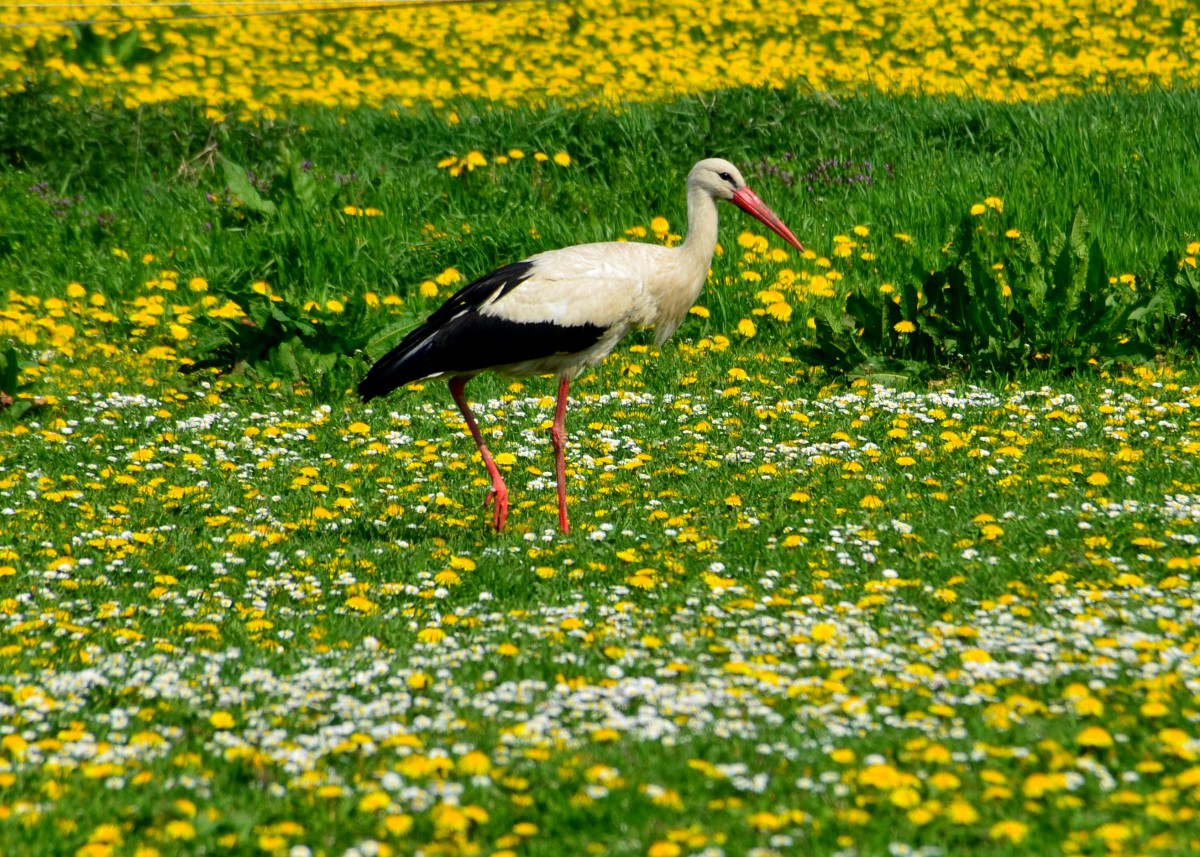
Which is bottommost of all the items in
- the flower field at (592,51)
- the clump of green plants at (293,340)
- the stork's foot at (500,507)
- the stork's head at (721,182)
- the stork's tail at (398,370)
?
the stork's foot at (500,507)

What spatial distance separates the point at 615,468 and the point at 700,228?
124 centimetres

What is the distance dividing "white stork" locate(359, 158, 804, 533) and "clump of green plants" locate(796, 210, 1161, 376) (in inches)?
66.4

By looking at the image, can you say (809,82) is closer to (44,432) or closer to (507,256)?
(507,256)

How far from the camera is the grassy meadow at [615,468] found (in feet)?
12.5

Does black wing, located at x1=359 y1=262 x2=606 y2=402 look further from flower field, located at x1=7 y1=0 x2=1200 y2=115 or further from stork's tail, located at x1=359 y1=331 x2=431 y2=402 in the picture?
flower field, located at x1=7 y1=0 x2=1200 y2=115

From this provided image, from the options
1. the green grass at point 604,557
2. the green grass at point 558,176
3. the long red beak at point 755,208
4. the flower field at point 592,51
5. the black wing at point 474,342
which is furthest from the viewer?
the flower field at point 592,51

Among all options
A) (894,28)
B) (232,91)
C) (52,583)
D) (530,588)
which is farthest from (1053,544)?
(894,28)

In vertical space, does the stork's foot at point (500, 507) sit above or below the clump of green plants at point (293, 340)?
below

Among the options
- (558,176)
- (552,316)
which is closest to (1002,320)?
(552,316)

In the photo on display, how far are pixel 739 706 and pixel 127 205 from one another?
8.64m

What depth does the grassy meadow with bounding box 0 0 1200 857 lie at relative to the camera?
12.5 ft

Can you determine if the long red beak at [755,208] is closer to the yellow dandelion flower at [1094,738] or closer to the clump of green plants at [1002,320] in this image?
the clump of green plants at [1002,320]

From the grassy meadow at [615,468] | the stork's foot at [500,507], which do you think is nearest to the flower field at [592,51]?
the grassy meadow at [615,468]

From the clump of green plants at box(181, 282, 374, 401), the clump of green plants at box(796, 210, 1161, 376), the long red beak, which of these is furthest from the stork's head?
the clump of green plants at box(181, 282, 374, 401)
